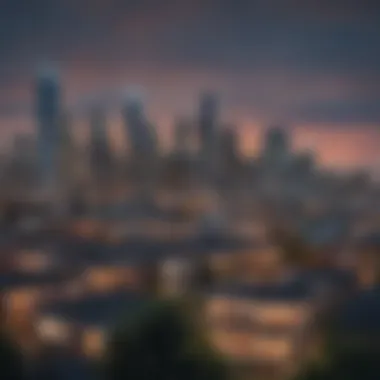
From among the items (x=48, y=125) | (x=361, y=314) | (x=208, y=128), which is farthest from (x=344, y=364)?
(x=48, y=125)

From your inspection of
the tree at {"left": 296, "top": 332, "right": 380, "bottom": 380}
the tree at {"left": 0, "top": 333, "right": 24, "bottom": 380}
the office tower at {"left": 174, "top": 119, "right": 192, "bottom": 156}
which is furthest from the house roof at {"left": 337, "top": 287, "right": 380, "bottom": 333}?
Answer: the tree at {"left": 0, "top": 333, "right": 24, "bottom": 380}

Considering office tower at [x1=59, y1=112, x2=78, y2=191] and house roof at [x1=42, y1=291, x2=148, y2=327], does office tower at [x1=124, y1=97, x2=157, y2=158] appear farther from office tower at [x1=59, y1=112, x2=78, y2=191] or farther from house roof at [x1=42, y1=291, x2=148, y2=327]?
house roof at [x1=42, y1=291, x2=148, y2=327]

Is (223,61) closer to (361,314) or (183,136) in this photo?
(183,136)

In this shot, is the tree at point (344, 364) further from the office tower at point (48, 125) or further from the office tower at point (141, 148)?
the office tower at point (48, 125)

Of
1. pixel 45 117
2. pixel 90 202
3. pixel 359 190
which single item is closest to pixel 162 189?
pixel 90 202

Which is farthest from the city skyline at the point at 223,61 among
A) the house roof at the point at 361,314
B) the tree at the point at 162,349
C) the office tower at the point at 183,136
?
the tree at the point at 162,349
